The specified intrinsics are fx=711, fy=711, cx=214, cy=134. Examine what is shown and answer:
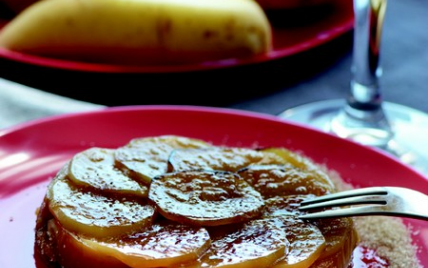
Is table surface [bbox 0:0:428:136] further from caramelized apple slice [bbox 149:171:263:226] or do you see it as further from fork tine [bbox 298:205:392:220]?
fork tine [bbox 298:205:392:220]

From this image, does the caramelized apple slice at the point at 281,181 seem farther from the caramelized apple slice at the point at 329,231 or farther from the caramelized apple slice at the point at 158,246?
the caramelized apple slice at the point at 158,246

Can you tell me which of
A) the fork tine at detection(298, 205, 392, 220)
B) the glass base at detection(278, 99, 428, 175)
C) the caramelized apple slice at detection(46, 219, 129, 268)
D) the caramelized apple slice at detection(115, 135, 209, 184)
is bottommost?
the glass base at detection(278, 99, 428, 175)

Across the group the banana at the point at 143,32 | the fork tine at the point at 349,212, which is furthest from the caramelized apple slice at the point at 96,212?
the banana at the point at 143,32

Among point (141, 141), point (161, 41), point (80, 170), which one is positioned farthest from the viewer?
point (161, 41)

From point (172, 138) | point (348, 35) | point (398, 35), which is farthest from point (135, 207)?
point (398, 35)

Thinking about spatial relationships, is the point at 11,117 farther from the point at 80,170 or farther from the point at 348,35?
the point at 348,35

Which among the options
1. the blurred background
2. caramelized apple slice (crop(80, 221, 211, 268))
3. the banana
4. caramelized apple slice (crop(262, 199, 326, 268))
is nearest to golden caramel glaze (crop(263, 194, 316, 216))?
caramelized apple slice (crop(262, 199, 326, 268))

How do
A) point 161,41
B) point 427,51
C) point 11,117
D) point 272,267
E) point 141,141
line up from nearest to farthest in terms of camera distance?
point 272,267 → point 141,141 → point 11,117 → point 161,41 → point 427,51

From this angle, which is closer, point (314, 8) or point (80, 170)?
point (80, 170)
